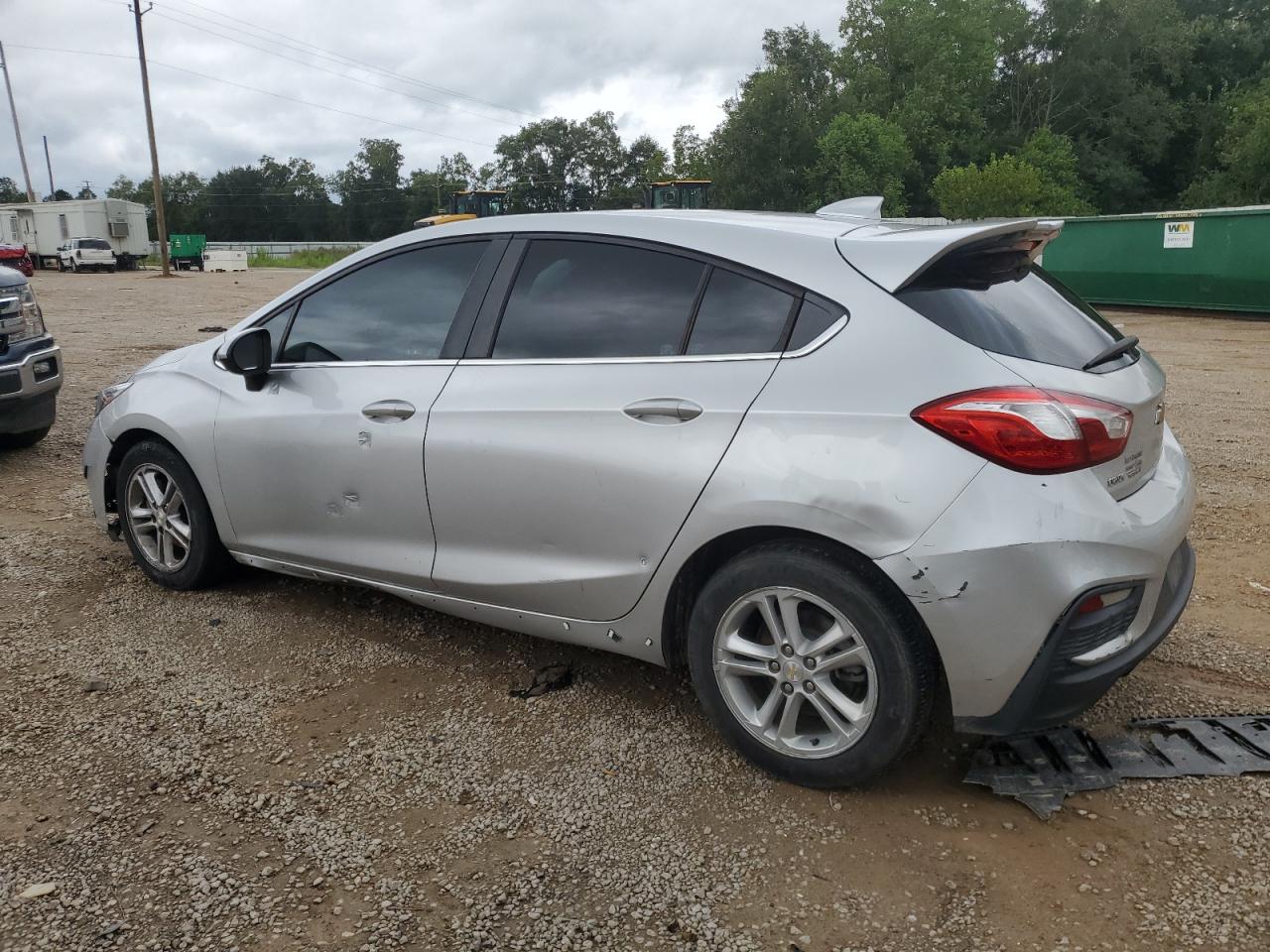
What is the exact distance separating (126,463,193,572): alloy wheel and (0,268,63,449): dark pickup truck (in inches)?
112

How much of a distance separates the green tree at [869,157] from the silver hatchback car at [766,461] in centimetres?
6023

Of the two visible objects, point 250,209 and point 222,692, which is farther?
point 250,209

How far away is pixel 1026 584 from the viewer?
250 centimetres

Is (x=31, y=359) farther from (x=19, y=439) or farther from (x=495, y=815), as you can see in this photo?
(x=495, y=815)

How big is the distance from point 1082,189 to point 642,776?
209ft

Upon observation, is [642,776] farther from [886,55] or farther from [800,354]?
[886,55]

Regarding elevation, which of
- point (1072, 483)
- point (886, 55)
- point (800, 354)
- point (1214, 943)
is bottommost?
point (1214, 943)

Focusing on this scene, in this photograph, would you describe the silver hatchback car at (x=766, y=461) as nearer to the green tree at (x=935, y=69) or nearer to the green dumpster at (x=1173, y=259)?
the green dumpster at (x=1173, y=259)

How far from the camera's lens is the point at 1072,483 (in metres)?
2.55

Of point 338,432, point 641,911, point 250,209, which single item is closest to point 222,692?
point 338,432

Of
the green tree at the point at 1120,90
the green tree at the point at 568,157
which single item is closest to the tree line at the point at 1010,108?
the green tree at the point at 1120,90

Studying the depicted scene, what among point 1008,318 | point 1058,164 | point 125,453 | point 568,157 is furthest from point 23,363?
point 568,157

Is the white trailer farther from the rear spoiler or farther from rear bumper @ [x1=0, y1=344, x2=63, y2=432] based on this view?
the rear spoiler

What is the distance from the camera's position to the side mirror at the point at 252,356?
3.95m
